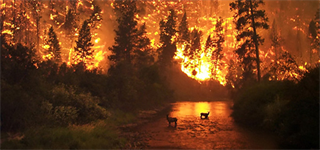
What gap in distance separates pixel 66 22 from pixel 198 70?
5300 cm

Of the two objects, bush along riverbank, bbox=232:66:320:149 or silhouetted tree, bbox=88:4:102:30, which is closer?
bush along riverbank, bbox=232:66:320:149

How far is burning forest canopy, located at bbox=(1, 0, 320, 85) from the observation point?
235 feet

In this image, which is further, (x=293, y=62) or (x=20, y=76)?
(x=293, y=62)

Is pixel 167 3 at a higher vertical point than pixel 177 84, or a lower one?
higher

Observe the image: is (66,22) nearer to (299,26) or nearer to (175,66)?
(175,66)

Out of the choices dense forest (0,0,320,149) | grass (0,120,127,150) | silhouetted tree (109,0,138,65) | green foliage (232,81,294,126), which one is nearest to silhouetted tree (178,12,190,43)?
dense forest (0,0,320,149)

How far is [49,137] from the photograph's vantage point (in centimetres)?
1228

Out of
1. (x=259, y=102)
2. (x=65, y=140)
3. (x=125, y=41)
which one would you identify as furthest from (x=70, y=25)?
(x=65, y=140)

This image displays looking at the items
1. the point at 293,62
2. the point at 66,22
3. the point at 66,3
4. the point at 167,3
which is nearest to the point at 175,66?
the point at 167,3

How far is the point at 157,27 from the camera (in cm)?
10731

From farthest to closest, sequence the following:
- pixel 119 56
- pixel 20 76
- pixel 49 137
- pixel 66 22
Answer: pixel 66 22
pixel 119 56
pixel 20 76
pixel 49 137

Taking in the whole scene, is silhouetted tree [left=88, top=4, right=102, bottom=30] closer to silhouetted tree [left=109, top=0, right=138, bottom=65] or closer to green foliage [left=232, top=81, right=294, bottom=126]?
silhouetted tree [left=109, top=0, right=138, bottom=65]

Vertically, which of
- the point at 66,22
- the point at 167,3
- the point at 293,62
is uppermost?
the point at 167,3

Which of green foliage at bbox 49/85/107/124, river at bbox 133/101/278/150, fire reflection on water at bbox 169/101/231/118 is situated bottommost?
river at bbox 133/101/278/150
